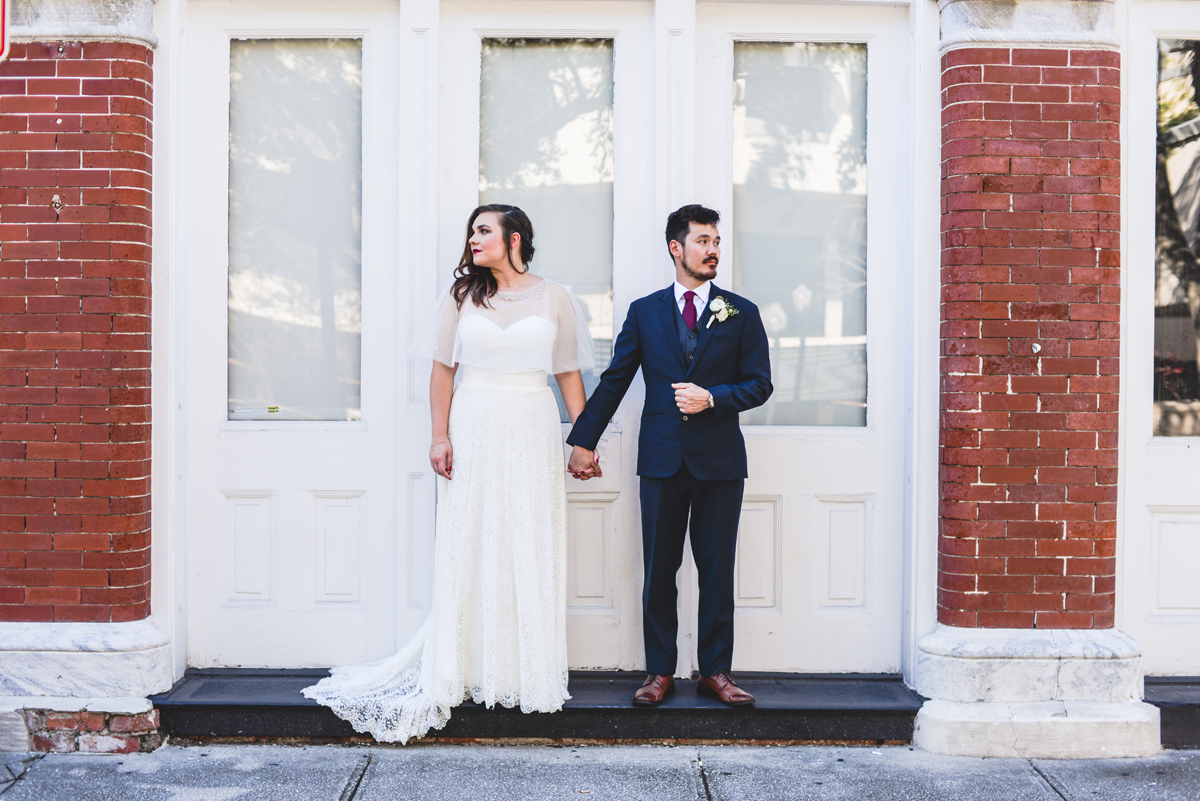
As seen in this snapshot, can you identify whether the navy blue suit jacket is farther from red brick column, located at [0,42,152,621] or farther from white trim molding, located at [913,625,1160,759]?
red brick column, located at [0,42,152,621]

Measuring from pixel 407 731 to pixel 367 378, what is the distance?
1.47m

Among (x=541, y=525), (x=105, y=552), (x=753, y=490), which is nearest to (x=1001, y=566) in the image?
(x=753, y=490)

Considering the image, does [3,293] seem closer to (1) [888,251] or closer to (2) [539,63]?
(2) [539,63]

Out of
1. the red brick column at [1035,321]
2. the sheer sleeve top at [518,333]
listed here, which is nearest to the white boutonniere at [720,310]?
the sheer sleeve top at [518,333]

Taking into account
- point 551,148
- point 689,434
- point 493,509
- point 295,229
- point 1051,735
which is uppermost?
point 551,148

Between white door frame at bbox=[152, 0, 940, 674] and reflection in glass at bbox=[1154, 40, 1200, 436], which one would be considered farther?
reflection in glass at bbox=[1154, 40, 1200, 436]

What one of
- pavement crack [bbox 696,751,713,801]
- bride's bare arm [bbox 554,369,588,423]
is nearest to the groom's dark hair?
bride's bare arm [bbox 554,369,588,423]

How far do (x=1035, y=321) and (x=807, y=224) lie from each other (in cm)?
104

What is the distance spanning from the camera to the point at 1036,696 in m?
3.86

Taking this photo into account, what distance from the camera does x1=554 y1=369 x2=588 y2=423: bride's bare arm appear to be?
401 cm

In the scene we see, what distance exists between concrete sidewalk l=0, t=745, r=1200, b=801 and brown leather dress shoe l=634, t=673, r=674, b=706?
7.2 inches

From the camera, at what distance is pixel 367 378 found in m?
4.24

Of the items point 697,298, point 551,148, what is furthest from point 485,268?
point 697,298

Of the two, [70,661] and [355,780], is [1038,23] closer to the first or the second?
[355,780]
